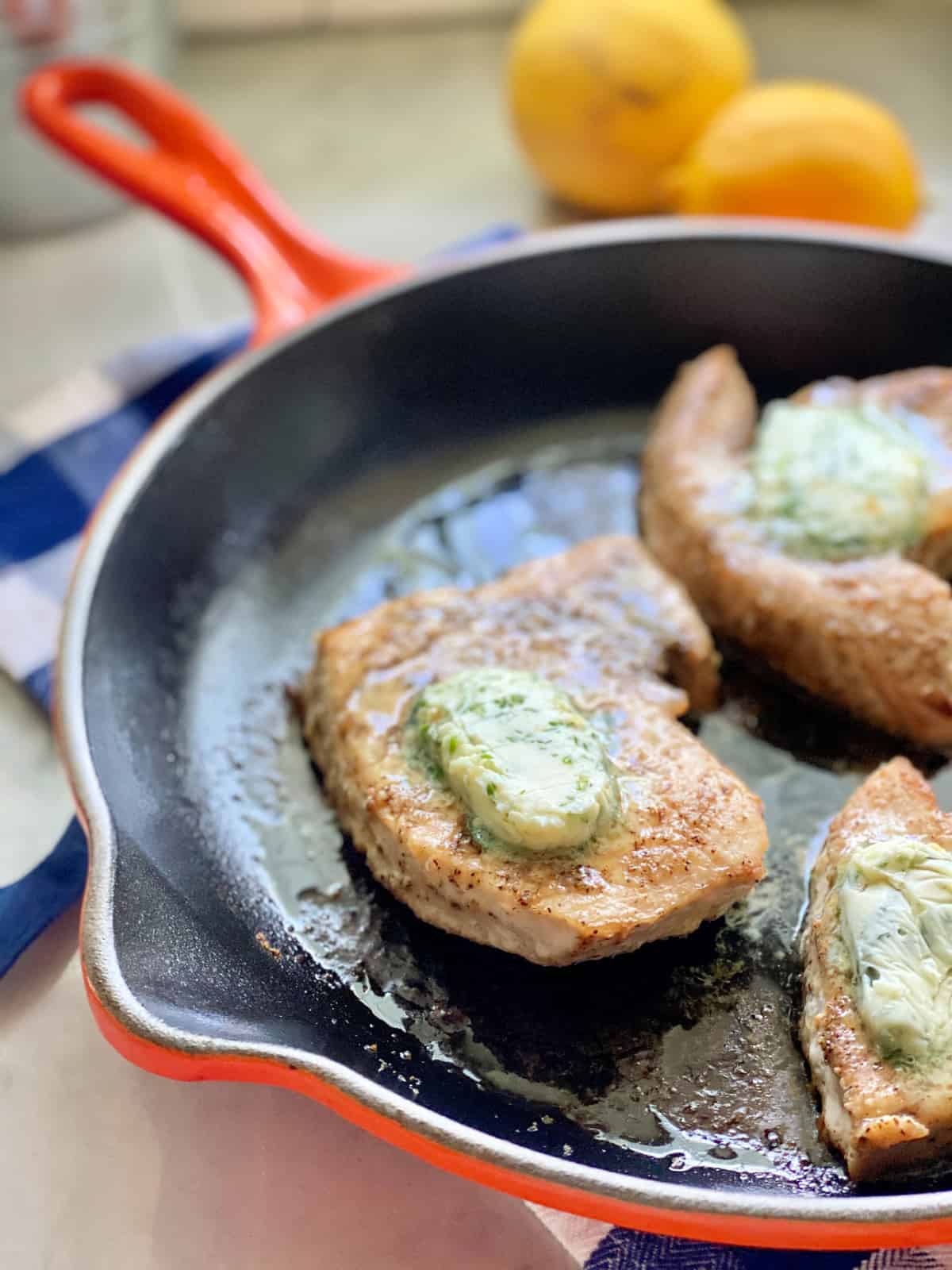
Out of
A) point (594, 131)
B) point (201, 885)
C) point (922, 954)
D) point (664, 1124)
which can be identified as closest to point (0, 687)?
point (201, 885)

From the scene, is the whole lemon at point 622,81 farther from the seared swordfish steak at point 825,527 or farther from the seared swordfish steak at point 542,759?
the seared swordfish steak at point 542,759

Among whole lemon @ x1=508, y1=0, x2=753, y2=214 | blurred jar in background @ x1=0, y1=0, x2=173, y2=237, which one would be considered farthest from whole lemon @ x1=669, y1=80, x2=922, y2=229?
blurred jar in background @ x1=0, y1=0, x2=173, y2=237

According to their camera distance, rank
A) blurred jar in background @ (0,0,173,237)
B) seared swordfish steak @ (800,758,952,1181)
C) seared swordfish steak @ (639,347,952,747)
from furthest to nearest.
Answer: blurred jar in background @ (0,0,173,237) → seared swordfish steak @ (639,347,952,747) → seared swordfish steak @ (800,758,952,1181)

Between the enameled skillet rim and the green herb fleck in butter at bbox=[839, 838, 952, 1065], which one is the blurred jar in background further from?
the green herb fleck in butter at bbox=[839, 838, 952, 1065]

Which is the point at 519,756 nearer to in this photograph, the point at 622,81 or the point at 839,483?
the point at 839,483

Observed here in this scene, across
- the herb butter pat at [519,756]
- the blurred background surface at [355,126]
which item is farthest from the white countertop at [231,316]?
the herb butter pat at [519,756]

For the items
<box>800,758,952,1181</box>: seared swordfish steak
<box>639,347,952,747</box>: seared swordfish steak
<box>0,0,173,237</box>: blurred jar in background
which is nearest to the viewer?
<box>800,758,952,1181</box>: seared swordfish steak
